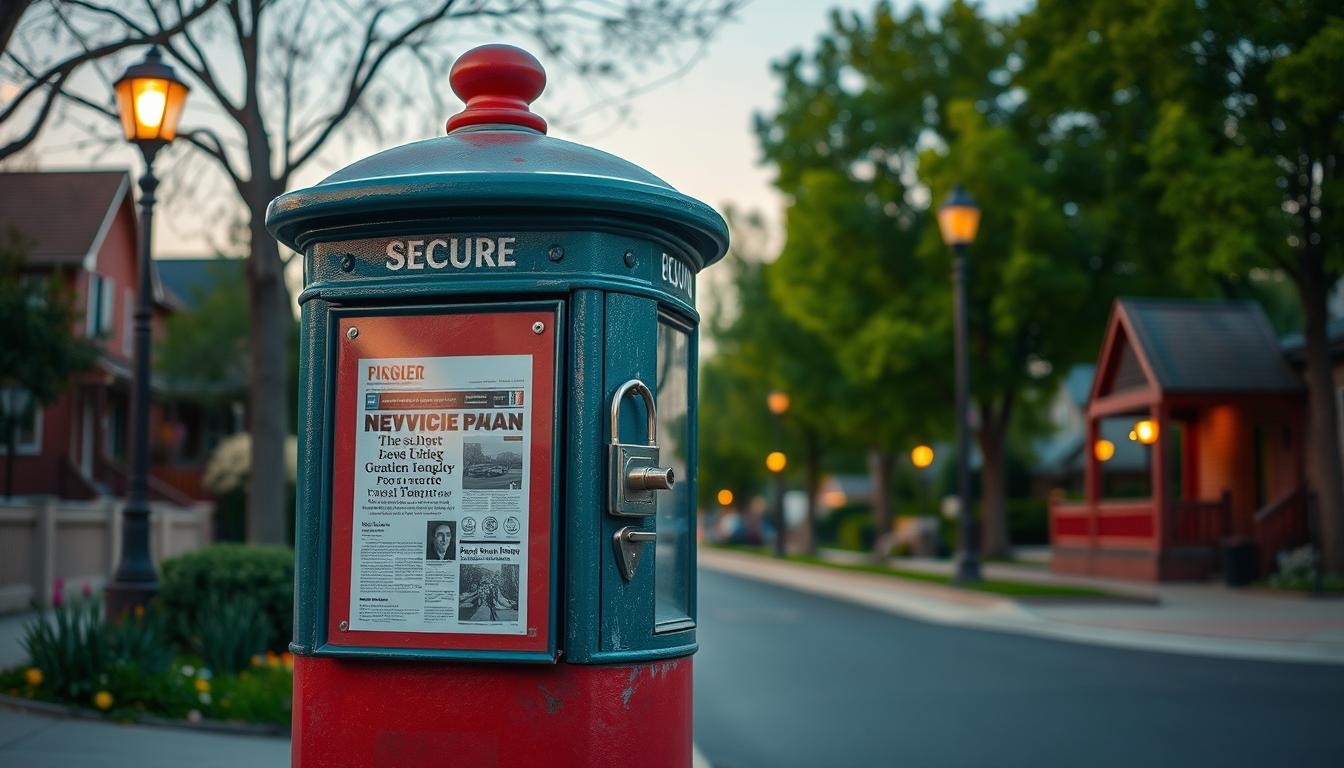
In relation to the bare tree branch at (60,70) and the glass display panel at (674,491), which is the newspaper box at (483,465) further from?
the bare tree branch at (60,70)

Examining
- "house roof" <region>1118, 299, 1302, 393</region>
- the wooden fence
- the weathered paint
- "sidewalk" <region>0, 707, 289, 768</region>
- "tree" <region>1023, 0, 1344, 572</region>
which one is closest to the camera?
the weathered paint

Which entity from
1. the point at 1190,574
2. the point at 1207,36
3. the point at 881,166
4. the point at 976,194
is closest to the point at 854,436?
the point at 881,166

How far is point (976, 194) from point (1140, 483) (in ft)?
78.6

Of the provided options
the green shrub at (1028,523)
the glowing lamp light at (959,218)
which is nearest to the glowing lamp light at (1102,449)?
Result: the glowing lamp light at (959,218)

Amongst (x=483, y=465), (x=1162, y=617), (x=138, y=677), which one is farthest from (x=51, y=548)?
(x=483, y=465)

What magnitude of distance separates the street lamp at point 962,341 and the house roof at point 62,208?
17.6m

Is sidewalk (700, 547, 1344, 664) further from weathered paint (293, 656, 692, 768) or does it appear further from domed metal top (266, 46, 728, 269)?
domed metal top (266, 46, 728, 269)

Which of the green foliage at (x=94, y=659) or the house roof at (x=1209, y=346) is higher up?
the house roof at (x=1209, y=346)

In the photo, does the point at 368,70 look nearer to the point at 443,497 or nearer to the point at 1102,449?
the point at 443,497

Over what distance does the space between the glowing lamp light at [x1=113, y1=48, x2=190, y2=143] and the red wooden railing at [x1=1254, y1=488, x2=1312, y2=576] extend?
19.6m

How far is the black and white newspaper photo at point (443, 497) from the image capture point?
154 inches

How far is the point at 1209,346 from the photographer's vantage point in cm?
2633

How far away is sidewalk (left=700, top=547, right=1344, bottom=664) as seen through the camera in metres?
14.6

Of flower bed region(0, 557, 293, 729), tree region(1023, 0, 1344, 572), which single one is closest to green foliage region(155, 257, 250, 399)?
tree region(1023, 0, 1344, 572)
